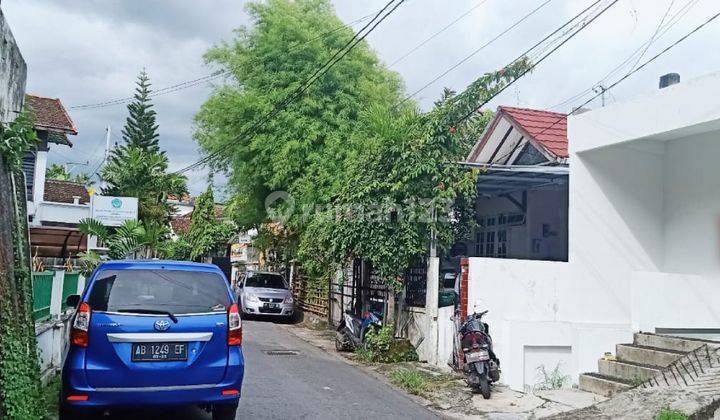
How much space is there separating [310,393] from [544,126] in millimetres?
8466

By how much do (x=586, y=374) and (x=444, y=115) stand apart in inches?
195

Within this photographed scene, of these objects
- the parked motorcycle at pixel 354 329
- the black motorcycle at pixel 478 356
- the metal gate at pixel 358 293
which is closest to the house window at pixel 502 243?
the metal gate at pixel 358 293

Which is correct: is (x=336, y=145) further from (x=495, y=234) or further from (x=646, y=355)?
(x=646, y=355)

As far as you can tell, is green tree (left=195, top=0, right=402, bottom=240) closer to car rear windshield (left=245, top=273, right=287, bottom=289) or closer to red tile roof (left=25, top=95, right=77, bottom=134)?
car rear windshield (left=245, top=273, right=287, bottom=289)

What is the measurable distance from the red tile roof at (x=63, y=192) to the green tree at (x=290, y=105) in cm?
833

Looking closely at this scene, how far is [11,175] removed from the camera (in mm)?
6523

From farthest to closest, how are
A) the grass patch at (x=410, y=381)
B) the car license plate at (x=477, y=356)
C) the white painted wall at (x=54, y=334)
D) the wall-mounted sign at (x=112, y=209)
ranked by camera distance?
1. the wall-mounted sign at (x=112, y=209)
2. the grass patch at (x=410, y=381)
3. the car license plate at (x=477, y=356)
4. the white painted wall at (x=54, y=334)

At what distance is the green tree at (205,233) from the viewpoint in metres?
32.9

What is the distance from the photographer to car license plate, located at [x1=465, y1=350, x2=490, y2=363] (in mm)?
8203

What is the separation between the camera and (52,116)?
74.5 feet

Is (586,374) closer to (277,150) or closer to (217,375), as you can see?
(217,375)

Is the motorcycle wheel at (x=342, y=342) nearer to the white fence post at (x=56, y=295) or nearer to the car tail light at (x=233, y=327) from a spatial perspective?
the white fence post at (x=56, y=295)

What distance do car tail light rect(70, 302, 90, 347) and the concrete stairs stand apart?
6.21 metres

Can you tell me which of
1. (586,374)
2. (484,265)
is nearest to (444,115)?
(484,265)
